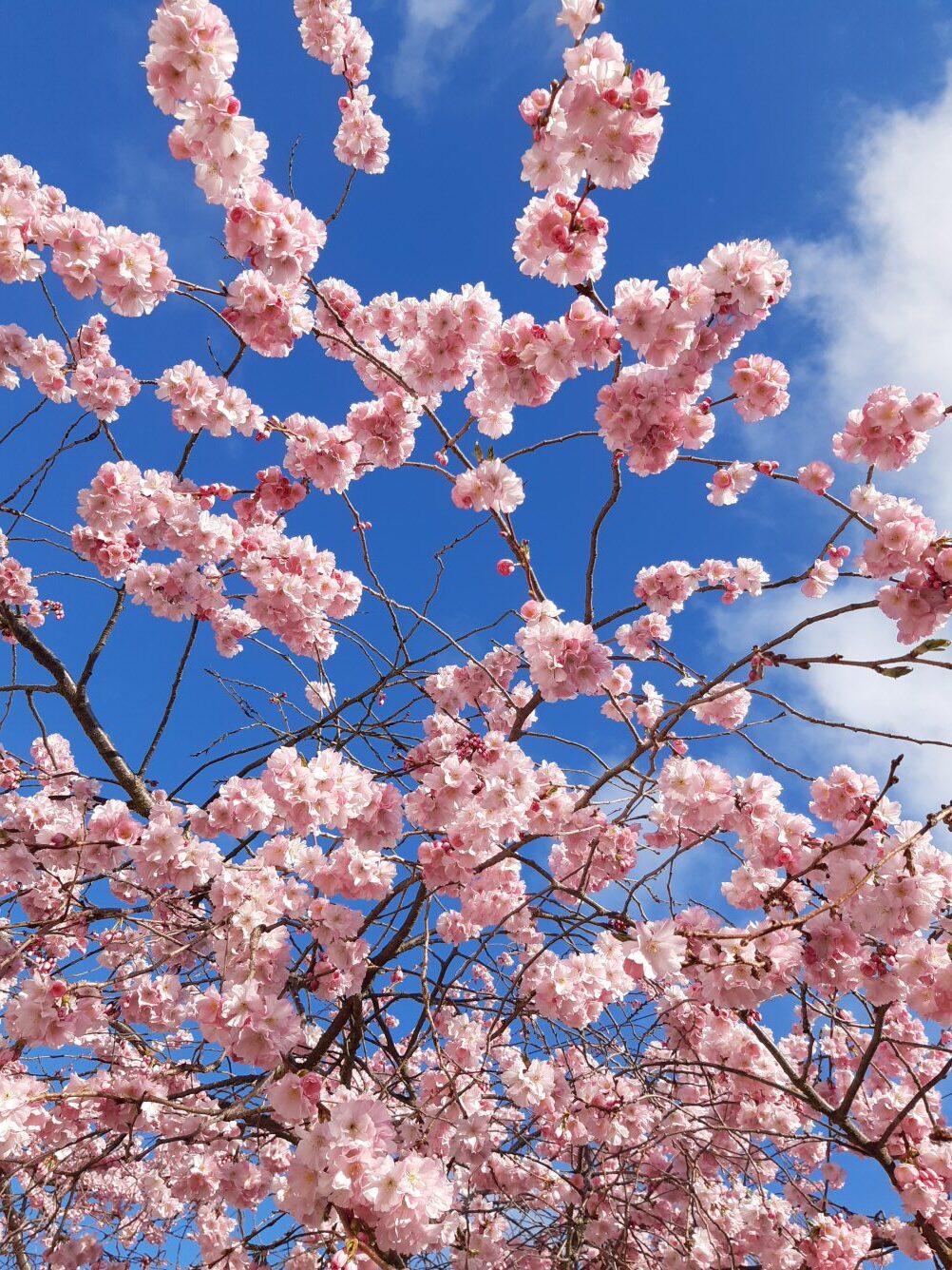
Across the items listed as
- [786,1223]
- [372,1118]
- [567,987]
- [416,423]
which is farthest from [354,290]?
[786,1223]

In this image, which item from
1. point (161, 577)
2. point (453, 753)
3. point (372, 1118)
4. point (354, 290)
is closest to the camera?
point (372, 1118)

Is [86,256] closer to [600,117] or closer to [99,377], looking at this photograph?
[99,377]

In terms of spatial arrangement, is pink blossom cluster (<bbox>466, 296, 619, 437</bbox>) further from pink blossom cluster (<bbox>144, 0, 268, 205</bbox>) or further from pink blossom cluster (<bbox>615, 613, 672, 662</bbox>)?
pink blossom cluster (<bbox>615, 613, 672, 662</bbox>)

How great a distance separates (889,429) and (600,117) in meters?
1.56

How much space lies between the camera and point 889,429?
3.14 m

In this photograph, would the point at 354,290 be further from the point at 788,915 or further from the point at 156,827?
the point at 788,915

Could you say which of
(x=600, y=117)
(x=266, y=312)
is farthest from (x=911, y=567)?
(x=266, y=312)

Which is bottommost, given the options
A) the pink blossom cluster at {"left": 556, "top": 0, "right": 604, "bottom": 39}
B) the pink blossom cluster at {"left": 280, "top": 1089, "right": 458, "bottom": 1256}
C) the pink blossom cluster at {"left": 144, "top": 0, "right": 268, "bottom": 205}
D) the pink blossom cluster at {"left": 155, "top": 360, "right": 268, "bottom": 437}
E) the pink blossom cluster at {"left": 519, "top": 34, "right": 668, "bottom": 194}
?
the pink blossom cluster at {"left": 280, "top": 1089, "right": 458, "bottom": 1256}

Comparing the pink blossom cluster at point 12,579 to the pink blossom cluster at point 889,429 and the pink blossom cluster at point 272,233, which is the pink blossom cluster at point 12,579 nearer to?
the pink blossom cluster at point 272,233

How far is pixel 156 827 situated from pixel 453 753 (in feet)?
3.88

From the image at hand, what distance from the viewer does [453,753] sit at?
295 centimetres

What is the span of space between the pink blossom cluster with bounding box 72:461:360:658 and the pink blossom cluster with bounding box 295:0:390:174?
1985 millimetres

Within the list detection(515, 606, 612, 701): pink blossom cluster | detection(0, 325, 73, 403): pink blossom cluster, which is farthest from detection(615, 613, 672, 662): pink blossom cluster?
detection(0, 325, 73, 403): pink blossom cluster

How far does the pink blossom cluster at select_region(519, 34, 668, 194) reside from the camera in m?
2.39
